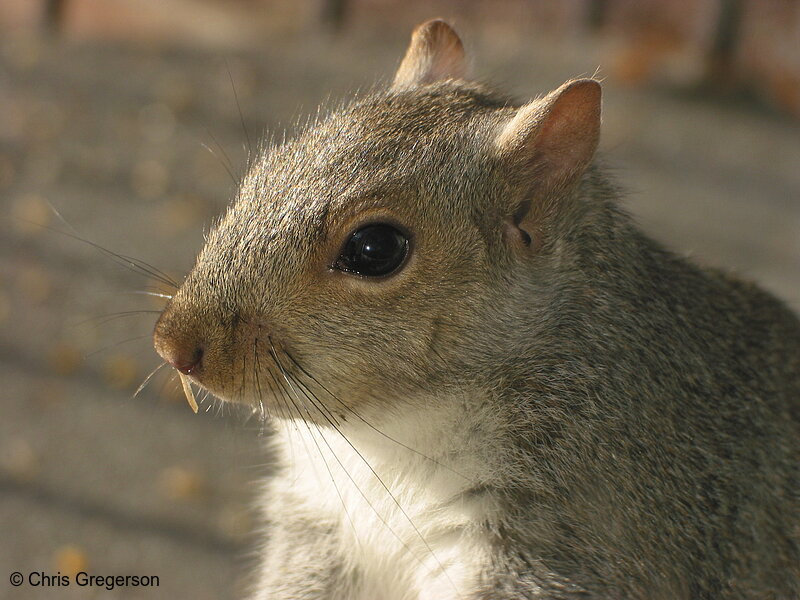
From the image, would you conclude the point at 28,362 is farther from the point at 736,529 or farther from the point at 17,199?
the point at 736,529

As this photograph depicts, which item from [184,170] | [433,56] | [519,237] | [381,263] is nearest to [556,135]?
[519,237]

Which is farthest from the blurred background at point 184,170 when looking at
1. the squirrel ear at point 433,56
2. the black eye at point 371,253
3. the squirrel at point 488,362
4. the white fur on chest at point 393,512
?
the black eye at point 371,253

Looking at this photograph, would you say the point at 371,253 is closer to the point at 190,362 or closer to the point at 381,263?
the point at 381,263

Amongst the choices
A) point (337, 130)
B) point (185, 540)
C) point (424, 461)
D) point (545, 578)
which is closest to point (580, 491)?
point (545, 578)

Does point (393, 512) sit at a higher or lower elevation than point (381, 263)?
lower

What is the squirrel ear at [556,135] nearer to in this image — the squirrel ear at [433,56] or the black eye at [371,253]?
the black eye at [371,253]

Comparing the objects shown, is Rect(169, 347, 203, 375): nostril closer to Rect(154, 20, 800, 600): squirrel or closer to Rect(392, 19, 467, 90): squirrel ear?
Rect(154, 20, 800, 600): squirrel

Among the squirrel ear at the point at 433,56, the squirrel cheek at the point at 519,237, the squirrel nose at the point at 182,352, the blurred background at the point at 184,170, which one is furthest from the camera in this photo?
the blurred background at the point at 184,170

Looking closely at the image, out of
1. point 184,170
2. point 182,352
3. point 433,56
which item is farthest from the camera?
point 184,170
